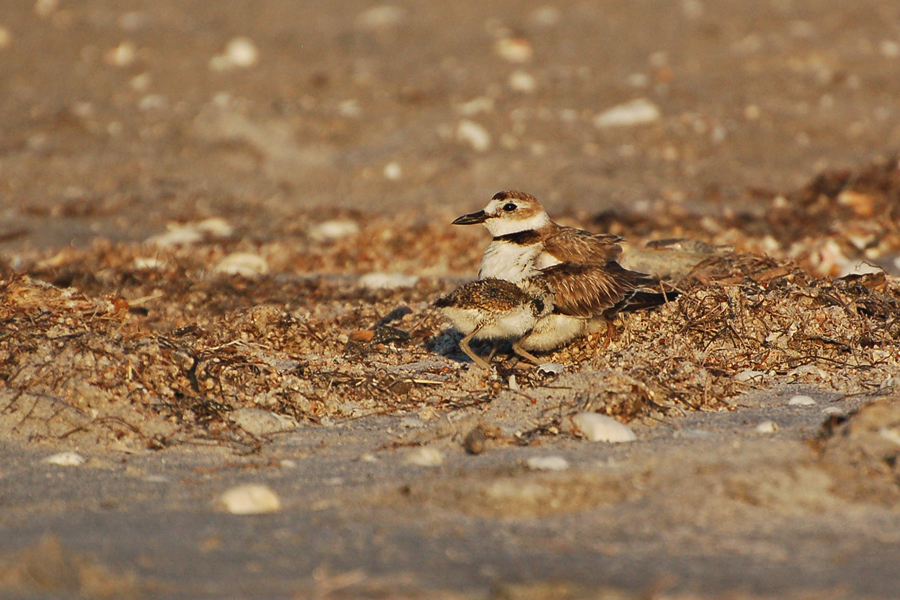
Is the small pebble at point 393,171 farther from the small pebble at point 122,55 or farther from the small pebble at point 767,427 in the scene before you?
the small pebble at point 767,427

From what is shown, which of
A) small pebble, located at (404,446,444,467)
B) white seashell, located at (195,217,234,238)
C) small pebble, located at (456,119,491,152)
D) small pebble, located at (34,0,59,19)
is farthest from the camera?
small pebble, located at (34,0,59,19)

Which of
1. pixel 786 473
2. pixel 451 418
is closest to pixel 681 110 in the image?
pixel 451 418

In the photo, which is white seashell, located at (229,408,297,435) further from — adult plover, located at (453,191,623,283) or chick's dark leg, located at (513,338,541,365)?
adult plover, located at (453,191,623,283)

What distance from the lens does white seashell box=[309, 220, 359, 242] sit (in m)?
8.59

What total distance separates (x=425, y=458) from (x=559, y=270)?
1.75 m

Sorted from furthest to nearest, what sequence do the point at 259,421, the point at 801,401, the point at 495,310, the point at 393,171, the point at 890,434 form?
the point at 393,171 → the point at 495,310 → the point at 801,401 → the point at 259,421 → the point at 890,434

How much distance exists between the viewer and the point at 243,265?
7418 millimetres

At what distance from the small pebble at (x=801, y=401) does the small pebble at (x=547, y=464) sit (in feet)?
4.30

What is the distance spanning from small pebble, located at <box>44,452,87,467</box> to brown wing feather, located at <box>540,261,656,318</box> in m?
2.24

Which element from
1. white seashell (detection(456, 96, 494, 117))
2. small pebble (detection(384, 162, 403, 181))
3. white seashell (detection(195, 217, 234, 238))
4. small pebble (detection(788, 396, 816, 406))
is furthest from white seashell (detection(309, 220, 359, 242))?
small pebble (detection(788, 396, 816, 406))

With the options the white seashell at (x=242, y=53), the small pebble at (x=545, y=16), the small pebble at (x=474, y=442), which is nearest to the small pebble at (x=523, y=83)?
the small pebble at (x=545, y=16)

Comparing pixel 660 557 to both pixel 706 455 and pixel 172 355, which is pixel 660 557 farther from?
pixel 172 355

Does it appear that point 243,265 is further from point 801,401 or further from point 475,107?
point 475,107

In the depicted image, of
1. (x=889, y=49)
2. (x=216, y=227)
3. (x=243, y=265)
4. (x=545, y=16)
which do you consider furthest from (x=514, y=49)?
(x=243, y=265)
